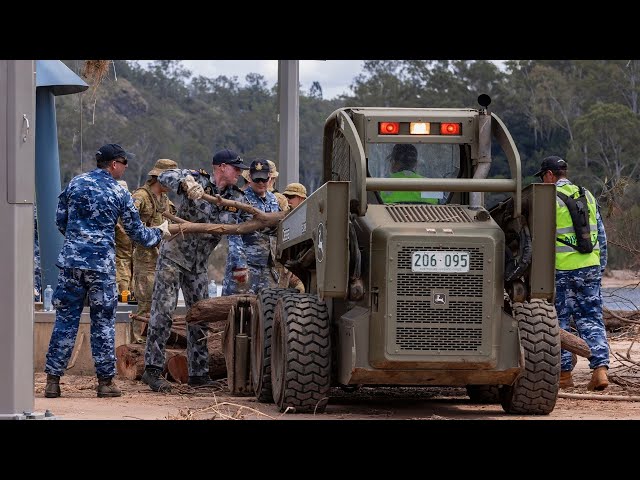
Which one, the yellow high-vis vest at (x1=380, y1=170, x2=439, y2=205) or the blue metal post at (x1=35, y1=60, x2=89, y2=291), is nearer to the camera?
the yellow high-vis vest at (x1=380, y1=170, x2=439, y2=205)

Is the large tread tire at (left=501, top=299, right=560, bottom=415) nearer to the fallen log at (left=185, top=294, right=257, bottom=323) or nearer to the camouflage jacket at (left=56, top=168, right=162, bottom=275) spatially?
the fallen log at (left=185, top=294, right=257, bottom=323)

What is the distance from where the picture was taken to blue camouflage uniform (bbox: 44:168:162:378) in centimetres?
1203

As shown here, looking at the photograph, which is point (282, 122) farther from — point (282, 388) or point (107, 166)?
point (282, 388)

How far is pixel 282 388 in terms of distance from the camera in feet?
34.5

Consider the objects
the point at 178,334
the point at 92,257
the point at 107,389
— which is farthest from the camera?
the point at 178,334

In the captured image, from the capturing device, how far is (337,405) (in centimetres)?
1163

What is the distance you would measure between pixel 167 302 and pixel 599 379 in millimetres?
4035

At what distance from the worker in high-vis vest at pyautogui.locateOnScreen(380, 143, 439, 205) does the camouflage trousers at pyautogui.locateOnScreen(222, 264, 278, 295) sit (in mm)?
4087

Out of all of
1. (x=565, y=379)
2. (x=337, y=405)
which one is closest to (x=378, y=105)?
(x=565, y=379)

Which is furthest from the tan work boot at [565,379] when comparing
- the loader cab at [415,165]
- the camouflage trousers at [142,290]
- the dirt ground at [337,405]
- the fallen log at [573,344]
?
the camouflage trousers at [142,290]

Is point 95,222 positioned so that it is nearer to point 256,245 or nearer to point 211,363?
point 211,363

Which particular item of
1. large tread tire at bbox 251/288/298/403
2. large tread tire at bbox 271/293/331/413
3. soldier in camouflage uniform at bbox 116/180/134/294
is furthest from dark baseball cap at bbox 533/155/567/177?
soldier in camouflage uniform at bbox 116/180/134/294

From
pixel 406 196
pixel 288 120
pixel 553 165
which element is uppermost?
pixel 288 120

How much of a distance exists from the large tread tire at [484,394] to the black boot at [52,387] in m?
3.54
